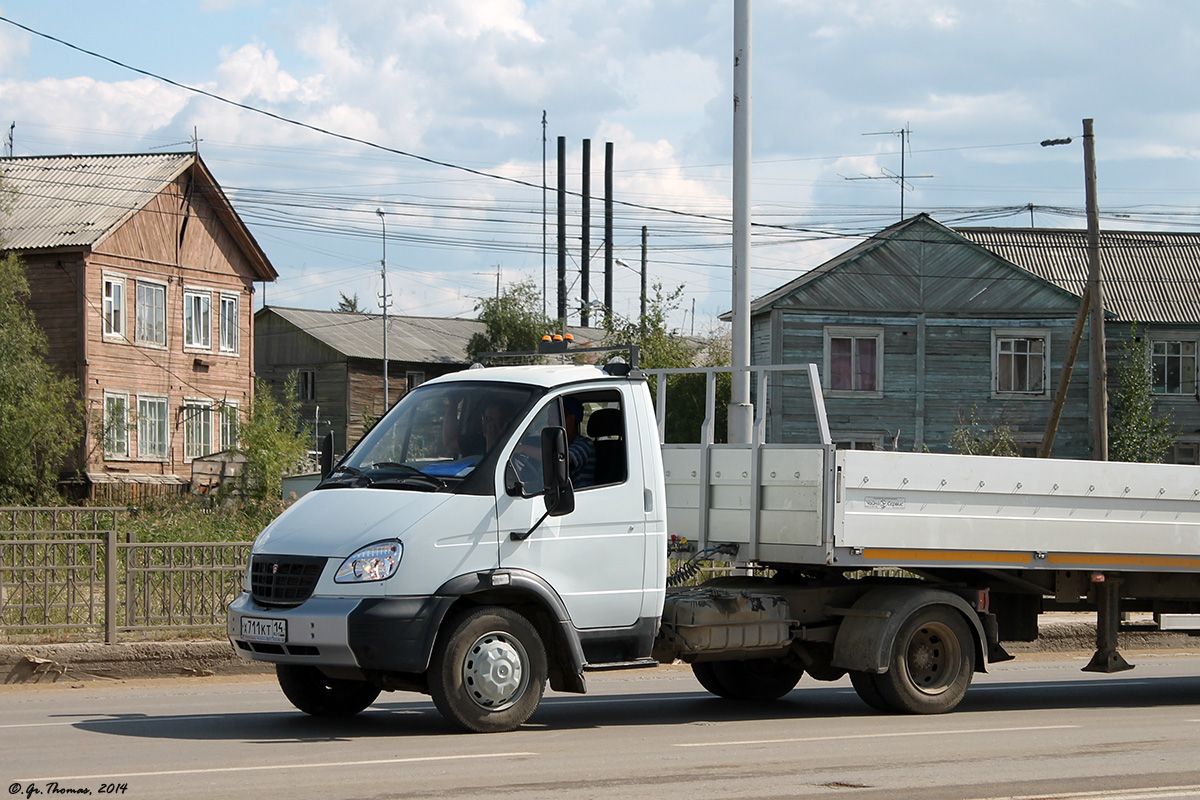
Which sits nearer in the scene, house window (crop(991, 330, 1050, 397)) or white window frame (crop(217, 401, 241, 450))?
house window (crop(991, 330, 1050, 397))

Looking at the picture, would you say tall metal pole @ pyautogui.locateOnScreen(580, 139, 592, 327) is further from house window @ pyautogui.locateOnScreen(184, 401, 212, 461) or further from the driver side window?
the driver side window

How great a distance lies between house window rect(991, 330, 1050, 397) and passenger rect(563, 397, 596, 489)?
31463 millimetres

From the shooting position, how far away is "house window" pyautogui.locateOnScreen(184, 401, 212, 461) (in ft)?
134

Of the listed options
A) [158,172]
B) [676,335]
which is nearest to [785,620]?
[158,172]

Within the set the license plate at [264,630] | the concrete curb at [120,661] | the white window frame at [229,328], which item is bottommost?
the concrete curb at [120,661]

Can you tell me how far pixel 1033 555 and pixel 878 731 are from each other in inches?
82.2

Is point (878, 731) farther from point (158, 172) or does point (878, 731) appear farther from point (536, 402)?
point (158, 172)

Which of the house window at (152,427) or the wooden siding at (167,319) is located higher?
the wooden siding at (167,319)

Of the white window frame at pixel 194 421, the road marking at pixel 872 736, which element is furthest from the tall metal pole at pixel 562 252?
the road marking at pixel 872 736

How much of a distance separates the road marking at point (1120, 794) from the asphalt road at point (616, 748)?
2cm

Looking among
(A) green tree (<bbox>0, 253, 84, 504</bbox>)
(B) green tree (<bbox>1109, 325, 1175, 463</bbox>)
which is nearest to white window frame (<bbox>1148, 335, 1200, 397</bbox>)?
(B) green tree (<bbox>1109, 325, 1175, 463</bbox>)

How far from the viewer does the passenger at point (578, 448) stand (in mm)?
9254

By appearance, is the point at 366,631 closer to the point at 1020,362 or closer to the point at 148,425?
the point at 148,425

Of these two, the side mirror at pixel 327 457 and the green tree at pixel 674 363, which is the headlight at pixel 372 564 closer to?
the side mirror at pixel 327 457
